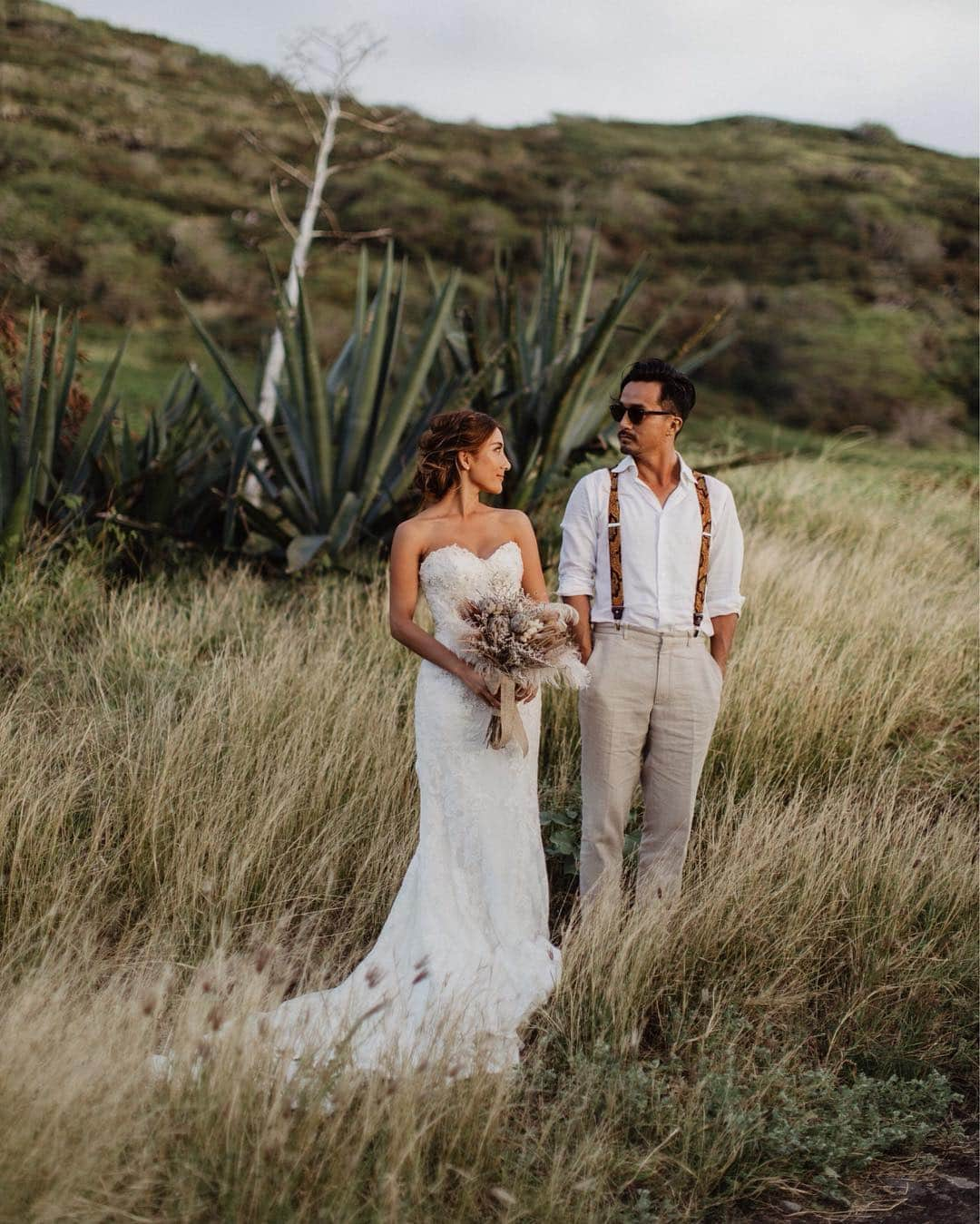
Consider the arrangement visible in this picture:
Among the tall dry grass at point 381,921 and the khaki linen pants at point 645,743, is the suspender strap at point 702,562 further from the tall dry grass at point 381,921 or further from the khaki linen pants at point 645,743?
the tall dry grass at point 381,921

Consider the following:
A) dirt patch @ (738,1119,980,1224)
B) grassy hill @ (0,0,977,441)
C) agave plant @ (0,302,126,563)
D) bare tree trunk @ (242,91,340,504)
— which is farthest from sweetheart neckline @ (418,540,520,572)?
grassy hill @ (0,0,977,441)

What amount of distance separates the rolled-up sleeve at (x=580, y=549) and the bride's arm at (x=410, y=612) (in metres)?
0.44

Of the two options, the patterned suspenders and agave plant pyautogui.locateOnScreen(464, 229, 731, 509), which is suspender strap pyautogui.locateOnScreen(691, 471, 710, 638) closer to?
the patterned suspenders

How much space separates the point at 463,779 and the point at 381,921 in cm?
71

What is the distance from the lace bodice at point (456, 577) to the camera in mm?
3576

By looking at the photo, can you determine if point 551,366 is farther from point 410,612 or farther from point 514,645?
point 514,645

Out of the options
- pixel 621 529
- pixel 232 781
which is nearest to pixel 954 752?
pixel 621 529

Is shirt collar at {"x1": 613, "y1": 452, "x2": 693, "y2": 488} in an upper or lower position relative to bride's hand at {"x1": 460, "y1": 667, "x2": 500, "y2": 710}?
upper

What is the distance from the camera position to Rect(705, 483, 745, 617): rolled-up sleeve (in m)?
3.81

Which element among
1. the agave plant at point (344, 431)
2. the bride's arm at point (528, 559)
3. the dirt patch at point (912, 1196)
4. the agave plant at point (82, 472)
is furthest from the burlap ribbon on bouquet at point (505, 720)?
the agave plant at point (82, 472)

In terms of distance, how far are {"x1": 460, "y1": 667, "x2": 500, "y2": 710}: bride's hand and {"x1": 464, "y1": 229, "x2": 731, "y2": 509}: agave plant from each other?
3.72 metres

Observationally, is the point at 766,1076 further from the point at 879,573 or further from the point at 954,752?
the point at 879,573

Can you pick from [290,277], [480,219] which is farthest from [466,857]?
[480,219]

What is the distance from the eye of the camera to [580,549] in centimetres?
377
